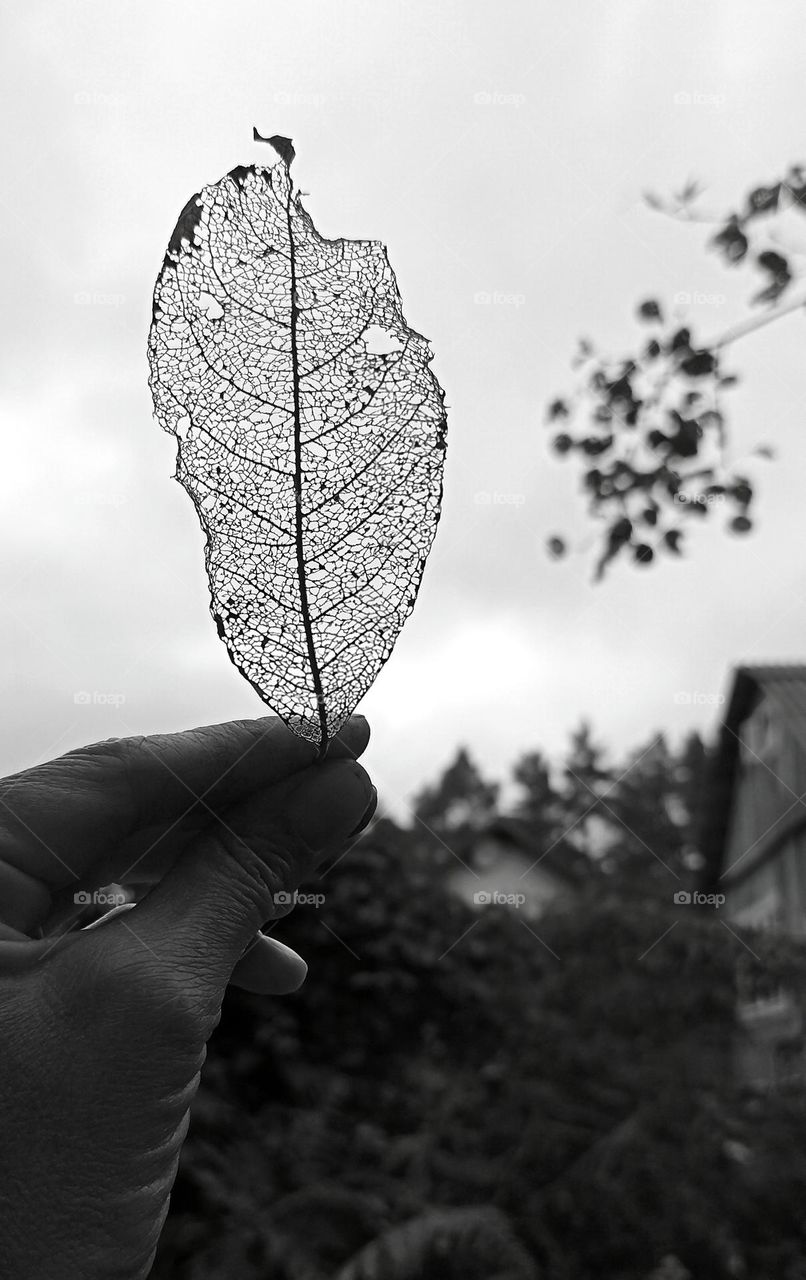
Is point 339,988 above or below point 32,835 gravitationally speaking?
below

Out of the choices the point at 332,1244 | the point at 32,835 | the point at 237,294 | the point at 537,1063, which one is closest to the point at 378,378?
the point at 237,294

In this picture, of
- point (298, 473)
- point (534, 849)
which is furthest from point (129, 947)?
point (534, 849)

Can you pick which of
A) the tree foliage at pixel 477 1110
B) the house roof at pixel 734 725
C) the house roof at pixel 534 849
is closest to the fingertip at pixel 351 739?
the tree foliage at pixel 477 1110

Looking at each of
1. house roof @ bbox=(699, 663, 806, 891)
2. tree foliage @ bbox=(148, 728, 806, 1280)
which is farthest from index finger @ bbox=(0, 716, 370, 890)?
house roof @ bbox=(699, 663, 806, 891)

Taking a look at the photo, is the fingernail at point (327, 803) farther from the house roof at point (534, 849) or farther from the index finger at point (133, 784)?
the house roof at point (534, 849)

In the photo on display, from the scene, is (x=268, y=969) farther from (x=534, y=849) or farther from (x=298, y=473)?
(x=534, y=849)

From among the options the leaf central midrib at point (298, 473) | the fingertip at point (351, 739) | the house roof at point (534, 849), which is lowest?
the house roof at point (534, 849)

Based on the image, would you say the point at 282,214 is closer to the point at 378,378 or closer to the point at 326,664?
the point at 378,378
